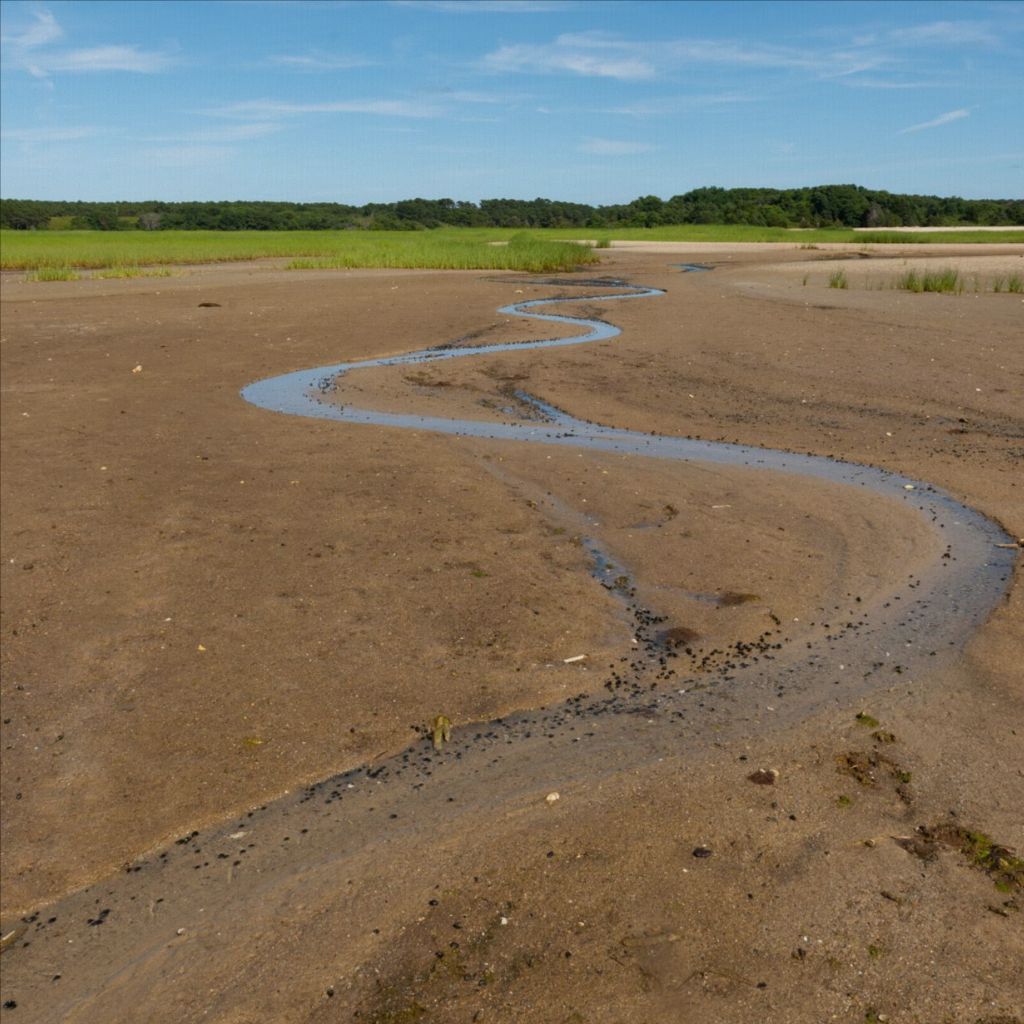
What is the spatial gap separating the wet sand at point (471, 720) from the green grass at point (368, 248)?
33.4 metres

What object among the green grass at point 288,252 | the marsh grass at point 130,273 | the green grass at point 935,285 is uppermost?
the green grass at point 935,285

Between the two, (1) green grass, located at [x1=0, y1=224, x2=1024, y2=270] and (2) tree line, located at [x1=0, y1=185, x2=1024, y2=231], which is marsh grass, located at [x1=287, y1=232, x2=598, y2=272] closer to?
(1) green grass, located at [x1=0, y1=224, x2=1024, y2=270]

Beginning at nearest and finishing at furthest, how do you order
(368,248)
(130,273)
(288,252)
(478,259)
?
(130,273)
(478,259)
(368,248)
(288,252)

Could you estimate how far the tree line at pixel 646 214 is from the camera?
95562 millimetres

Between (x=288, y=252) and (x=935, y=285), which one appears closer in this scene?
(x=935, y=285)

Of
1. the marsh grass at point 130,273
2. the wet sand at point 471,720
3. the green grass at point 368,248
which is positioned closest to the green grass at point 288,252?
the green grass at point 368,248

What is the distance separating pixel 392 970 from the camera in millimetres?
3879

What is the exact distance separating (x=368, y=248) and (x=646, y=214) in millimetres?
55630

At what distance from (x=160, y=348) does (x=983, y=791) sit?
1834 cm

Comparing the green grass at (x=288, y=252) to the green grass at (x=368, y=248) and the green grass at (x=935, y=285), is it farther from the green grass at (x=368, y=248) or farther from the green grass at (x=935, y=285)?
the green grass at (x=935, y=285)

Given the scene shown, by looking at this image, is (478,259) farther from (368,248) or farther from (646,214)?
(646,214)

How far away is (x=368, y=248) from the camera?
183 ft

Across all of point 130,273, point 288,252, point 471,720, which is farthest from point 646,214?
point 471,720

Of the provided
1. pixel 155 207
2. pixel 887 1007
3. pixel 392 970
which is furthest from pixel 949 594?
pixel 155 207
